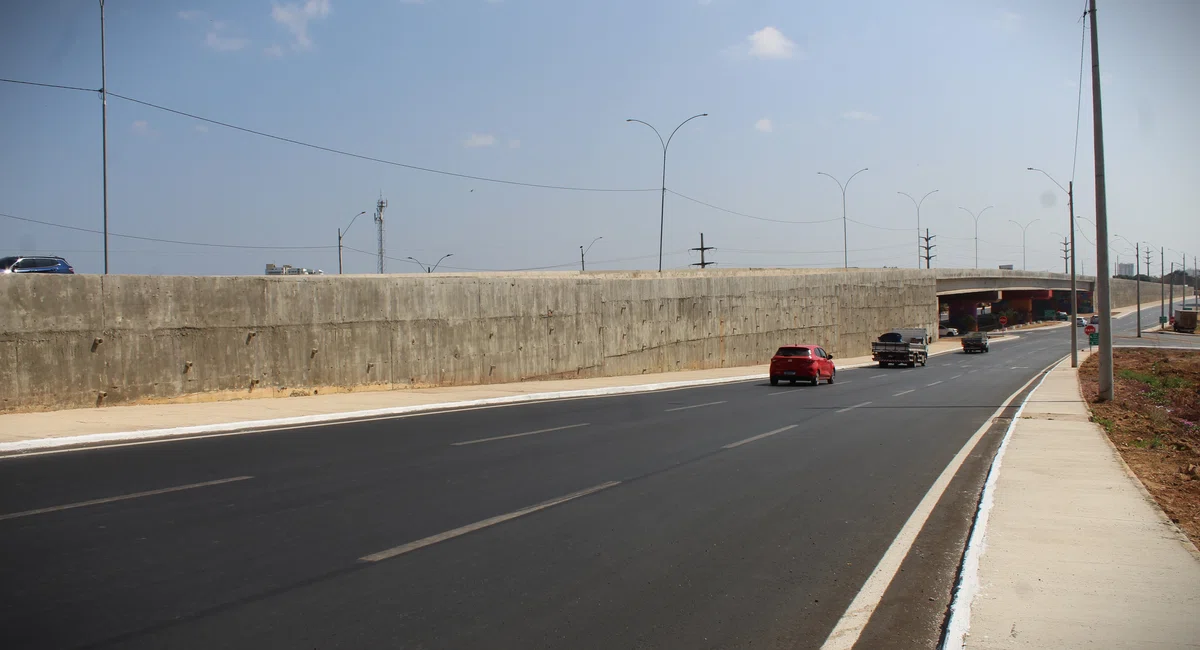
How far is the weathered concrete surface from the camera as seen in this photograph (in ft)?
59.0

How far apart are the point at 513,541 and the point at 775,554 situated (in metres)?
2.33

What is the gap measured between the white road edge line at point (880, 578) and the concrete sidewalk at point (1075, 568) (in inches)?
22.3

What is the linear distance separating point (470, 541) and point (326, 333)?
56.7 ft

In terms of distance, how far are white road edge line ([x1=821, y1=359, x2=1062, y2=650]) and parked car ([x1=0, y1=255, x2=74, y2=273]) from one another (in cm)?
2757

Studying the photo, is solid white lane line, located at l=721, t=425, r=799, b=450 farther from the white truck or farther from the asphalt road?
the white truck

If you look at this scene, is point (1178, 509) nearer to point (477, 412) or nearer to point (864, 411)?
point (864, 411)

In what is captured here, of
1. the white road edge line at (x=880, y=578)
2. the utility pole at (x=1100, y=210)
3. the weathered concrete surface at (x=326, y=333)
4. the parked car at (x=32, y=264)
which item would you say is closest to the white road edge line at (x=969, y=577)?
the white road edge line at (x=880, y=578)

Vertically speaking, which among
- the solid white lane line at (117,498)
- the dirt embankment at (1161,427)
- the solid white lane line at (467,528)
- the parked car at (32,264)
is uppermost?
the parked car at (32,264)

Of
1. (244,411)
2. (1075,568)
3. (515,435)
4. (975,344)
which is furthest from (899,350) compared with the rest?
(1075,568)

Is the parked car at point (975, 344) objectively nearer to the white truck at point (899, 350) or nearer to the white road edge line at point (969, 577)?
the white truck at point (899, 350)

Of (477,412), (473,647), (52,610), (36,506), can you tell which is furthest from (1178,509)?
(477,412)

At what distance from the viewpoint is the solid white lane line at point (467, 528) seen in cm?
734

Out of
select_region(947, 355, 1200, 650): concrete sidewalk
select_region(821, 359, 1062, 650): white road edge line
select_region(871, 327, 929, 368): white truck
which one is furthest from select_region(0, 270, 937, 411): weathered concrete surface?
select_region(947, 355, 1200, 650): concrete sidewalk

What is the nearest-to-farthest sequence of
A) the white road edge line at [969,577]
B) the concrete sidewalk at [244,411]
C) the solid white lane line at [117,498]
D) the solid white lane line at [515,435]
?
the white road edge line at [969,577] < the solid white lane line at [117,498] < the solid white lane line at [515,435] < the concrete sidewalk at [244,411]
